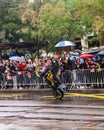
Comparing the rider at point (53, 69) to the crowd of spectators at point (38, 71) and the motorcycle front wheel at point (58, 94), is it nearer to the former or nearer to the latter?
the motorcycle front wheel at point (58, 94)

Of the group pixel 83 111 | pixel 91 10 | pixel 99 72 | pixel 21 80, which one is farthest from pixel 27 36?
pixel 83 111

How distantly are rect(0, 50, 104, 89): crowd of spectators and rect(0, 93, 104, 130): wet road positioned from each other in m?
2.77

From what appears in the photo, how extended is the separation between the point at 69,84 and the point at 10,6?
26679 millimetres

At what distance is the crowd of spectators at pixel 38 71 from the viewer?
20.7 meters

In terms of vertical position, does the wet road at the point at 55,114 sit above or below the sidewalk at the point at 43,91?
below

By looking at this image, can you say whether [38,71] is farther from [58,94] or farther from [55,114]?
[55,114]

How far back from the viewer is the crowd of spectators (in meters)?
20.7

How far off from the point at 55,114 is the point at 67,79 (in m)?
8.33

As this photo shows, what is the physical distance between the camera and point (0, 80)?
23.3m

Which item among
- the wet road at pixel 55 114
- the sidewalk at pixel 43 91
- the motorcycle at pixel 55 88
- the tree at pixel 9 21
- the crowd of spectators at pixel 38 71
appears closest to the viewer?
the wet road at pixel 55 114

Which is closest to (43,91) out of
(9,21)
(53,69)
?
(53,69)

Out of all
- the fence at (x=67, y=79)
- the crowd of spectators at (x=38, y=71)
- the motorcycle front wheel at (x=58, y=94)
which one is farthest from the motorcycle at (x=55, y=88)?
the fence at (x=67, y=79)

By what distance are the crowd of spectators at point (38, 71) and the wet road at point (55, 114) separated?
9.09 ft

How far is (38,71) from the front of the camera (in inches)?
868
